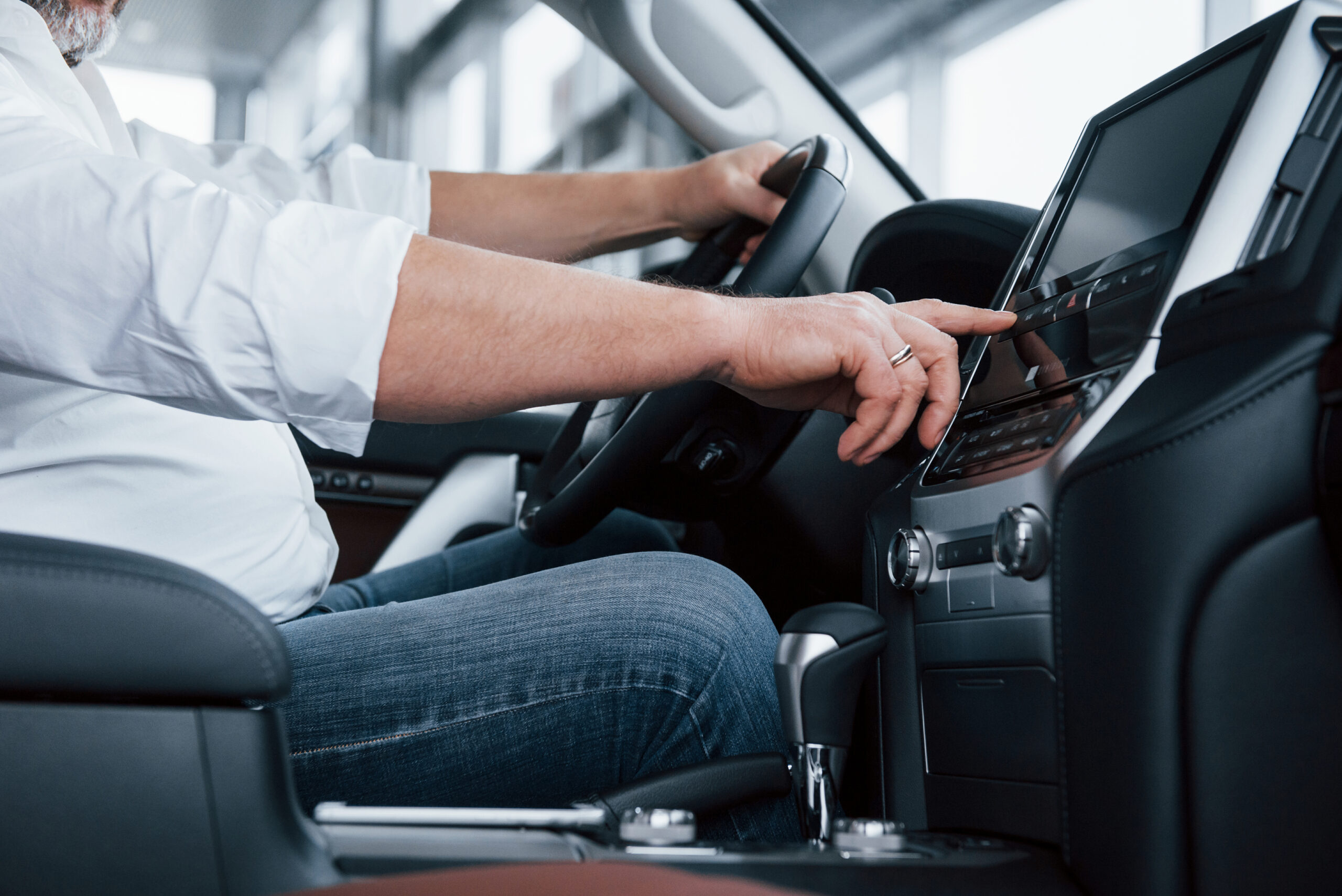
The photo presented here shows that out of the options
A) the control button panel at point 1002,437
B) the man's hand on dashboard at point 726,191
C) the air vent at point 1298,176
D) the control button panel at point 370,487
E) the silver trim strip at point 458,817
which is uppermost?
the man's hand on dashboard at point 726,191

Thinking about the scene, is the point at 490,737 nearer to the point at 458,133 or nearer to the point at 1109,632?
the point at 1109,632

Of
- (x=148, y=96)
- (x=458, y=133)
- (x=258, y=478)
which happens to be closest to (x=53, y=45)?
(x=258, y=478)

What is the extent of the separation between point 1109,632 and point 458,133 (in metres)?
2.34

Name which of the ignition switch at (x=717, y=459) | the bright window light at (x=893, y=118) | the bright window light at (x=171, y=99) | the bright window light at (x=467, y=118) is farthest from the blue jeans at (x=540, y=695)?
the bright window light at (x=467, y=118)

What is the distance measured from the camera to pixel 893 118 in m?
1.50

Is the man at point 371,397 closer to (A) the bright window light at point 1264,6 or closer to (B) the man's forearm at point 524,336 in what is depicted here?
(B) the man's forearm at point 524,336

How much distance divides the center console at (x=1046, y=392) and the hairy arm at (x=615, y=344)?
63 millimetres

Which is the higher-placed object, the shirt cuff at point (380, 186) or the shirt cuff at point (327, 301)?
the shirt cuff at point (380, 186)

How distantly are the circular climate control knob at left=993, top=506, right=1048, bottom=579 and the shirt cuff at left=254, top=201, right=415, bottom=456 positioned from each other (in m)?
0.36

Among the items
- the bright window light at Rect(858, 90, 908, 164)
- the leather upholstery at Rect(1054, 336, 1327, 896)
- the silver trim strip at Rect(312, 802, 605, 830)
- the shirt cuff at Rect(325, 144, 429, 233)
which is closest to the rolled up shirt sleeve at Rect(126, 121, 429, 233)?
the shirt cuff at Rect(325, 144, 429, 233)

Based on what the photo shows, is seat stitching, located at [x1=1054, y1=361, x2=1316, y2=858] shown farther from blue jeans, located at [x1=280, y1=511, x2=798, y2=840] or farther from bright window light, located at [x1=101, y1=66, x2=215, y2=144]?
bright window light, located at [x1=101, y1=66, x2=215, y2=144]

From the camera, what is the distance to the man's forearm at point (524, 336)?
60cm

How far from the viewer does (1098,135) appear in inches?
31.5

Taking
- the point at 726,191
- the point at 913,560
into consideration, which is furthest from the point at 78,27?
the point at 913,560
